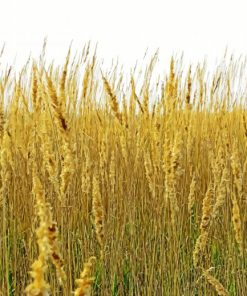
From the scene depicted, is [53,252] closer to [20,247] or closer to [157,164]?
[157,164]

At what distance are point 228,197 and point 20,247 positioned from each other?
3.21ft

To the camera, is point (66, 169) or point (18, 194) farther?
point (18, 194)

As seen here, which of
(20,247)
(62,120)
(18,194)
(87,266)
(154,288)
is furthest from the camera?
(20,247)

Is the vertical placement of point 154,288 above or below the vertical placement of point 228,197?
below

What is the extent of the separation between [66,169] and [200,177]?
5.67 ft

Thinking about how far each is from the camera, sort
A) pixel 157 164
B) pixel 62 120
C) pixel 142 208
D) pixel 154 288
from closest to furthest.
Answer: pixel 62 120 < pixel 157 164 < pixel 154 288 < pixel 142 208

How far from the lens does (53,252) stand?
700 millimetres

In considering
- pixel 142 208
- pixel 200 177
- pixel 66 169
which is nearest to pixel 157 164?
pixel 142 208

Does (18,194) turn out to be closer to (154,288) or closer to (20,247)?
(20,247)

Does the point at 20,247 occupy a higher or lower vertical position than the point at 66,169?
lower

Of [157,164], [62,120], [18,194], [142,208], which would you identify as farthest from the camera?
[18,194]

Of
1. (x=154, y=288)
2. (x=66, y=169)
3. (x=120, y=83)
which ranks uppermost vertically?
(x=120, y=83)

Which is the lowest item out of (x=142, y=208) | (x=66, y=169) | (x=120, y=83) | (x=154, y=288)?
(x=154, y=288)

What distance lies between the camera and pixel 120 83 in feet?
9.00
